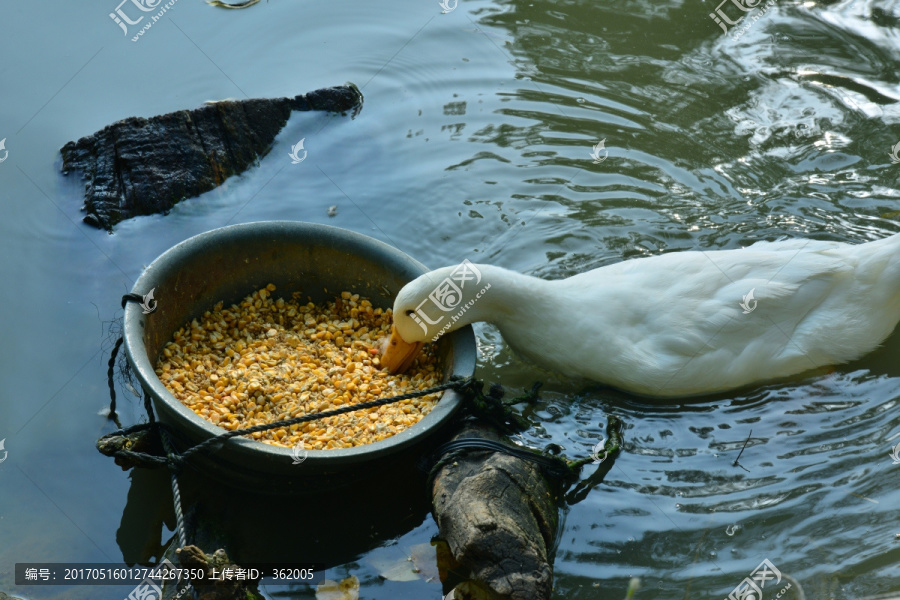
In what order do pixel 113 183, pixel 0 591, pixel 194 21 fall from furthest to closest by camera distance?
pixel 194 21
pixel 113 183
pixel 0 591

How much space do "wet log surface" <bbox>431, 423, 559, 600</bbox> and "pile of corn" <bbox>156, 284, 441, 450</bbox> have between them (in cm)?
32

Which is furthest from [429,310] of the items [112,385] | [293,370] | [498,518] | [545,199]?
[545,199]

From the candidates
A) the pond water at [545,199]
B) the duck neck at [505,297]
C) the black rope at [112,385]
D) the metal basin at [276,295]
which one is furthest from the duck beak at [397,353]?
the black rope at [112,385]

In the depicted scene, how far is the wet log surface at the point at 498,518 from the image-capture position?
2520mm

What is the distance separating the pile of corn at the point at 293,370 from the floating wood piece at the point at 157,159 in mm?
1243

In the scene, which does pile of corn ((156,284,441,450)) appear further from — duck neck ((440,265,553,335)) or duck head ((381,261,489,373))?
duck neck ((440,265,553,335))

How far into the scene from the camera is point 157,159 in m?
4.41

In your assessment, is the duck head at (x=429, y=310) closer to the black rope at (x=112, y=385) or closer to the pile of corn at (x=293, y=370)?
the pile of corn at (x=293, y=370)

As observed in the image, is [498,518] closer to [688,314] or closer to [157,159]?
[688,314]

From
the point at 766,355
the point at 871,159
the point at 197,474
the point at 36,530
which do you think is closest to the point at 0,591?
the point at 36,530

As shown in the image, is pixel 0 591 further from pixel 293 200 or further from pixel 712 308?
pixel 712 308

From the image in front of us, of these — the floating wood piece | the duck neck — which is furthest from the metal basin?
the floating wood piece

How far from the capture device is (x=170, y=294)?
3.20m

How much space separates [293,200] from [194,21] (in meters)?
2.06
